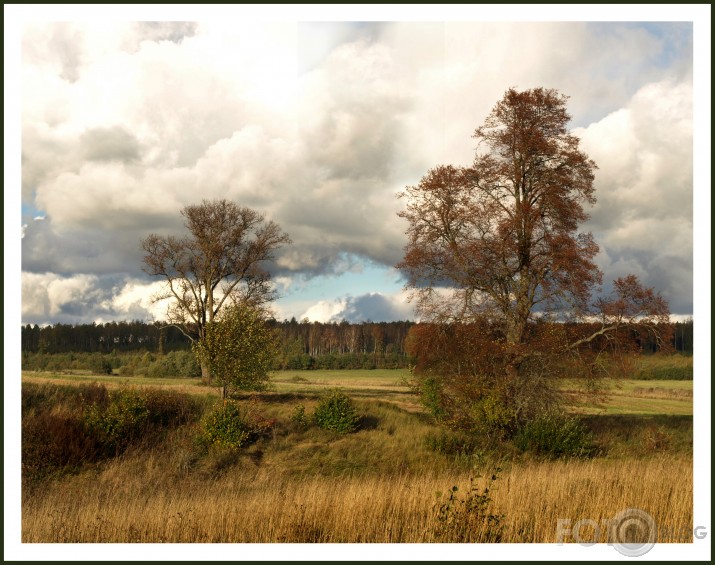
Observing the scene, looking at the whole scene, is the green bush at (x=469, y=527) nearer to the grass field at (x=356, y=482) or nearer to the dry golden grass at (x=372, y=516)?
Answer: the grass field at (x=356, y=482)

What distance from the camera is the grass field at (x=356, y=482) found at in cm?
942

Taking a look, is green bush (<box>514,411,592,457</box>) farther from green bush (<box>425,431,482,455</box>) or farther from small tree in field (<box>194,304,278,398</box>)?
small tree in field (<box>194,304,278,398</box>)

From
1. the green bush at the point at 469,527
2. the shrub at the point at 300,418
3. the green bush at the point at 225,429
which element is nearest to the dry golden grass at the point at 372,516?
the green bush at the point at 469,527

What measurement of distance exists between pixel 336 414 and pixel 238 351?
5773mm

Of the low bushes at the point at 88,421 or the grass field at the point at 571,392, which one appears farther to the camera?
the grass field at the point at 571,392

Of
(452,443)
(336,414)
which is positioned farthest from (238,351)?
(452,443)

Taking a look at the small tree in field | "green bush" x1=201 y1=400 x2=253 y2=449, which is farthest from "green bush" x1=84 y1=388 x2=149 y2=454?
the small tree in field

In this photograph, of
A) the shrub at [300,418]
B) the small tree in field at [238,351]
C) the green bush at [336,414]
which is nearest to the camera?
the green bush at [336,414]

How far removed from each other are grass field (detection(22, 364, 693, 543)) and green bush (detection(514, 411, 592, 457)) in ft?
2.60

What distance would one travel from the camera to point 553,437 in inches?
819

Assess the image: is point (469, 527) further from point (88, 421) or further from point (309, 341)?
point (309, 341)

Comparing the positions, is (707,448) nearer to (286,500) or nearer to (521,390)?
(286,500)

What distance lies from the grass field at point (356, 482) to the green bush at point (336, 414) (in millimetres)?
580

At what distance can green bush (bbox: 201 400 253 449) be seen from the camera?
22.4 m
